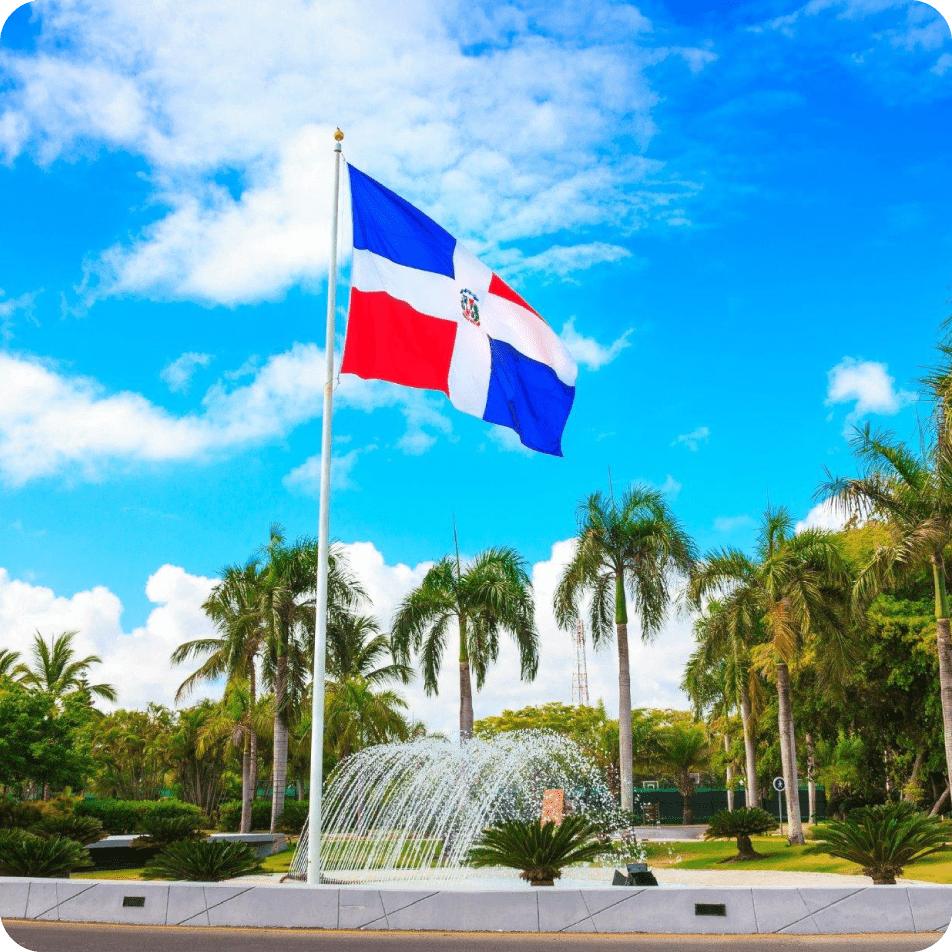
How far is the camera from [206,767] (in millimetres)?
56531

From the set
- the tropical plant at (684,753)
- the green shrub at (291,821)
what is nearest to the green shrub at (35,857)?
the green shrub at (291,821)

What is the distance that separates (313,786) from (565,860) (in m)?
3.25

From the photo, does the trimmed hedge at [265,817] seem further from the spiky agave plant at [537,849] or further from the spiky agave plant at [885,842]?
the spiky agave plant at [885,842]

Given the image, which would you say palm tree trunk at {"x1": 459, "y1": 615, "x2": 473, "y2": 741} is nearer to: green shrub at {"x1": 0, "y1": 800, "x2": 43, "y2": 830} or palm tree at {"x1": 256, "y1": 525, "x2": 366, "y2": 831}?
palm tree at {"x1": 256, "y1": 525, "x2": 366, "y2": 831}

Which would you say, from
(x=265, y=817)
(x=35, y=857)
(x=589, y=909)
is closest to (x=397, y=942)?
(x=589, y=909)

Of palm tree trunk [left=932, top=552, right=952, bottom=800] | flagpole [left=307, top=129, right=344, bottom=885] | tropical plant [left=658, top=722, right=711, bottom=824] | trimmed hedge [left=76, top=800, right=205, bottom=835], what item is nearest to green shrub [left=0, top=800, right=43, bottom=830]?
trimmed hedge [left=76, top=800, right=205, bottom=835]

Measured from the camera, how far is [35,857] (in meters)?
12.9

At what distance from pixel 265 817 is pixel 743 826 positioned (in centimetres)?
1937

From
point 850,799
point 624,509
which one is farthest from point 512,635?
point 850,799

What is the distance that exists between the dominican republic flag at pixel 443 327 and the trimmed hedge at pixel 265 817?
2163 cm

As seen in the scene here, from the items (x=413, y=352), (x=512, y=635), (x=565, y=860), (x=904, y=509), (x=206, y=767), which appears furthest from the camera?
(x=206, y=767)

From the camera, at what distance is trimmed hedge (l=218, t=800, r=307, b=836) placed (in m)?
31.6

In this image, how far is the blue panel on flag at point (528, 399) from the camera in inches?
552

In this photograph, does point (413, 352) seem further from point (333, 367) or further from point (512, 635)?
point (512, 635)
